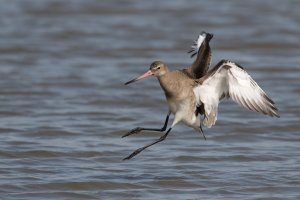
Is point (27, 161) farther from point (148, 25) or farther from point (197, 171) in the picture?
point (148, 25)

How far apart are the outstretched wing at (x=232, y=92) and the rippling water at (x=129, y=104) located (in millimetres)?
622

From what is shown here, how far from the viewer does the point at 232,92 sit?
777 centimetres

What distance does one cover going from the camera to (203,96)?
25.5 feet

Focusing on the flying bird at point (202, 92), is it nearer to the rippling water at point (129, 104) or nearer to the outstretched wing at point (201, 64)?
the outstretched wing at point (201, 64)

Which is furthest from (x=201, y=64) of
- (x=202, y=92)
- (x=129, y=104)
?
(x=129, y=104)

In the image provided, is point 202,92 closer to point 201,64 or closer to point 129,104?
point 201,64

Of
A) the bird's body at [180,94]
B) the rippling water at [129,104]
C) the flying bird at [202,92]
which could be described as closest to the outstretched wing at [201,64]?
the flying bird at [202,92]

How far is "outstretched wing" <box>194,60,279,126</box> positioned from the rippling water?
2.04 ft

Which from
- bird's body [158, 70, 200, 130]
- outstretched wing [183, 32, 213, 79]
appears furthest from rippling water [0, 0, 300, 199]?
outstretched wing [183, 32, 213, 79]

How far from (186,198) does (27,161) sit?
69.6 inches

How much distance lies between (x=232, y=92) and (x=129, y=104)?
3172mm

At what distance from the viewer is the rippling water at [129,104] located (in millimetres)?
Result: 7816

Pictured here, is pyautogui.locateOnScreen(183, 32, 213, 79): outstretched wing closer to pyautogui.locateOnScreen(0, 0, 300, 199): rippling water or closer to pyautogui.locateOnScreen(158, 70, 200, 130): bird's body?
pyautogui.locateOnScreen(158, 70, 200, 130): bird's body

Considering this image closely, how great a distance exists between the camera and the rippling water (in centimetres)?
782
